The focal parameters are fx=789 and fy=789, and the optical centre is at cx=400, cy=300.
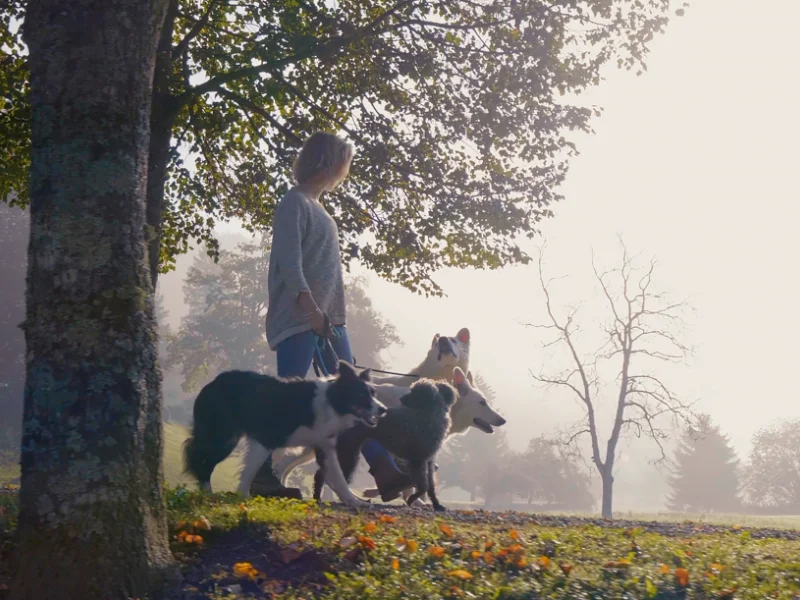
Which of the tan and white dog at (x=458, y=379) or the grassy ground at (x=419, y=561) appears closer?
the grassy ground at (x=419, y=561)

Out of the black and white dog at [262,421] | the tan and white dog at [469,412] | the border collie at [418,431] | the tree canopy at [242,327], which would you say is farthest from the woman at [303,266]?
the tree canopy at [242,327]

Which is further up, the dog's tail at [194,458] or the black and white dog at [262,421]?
the black and white dog at [262,421]

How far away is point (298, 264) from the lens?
22.4 ft

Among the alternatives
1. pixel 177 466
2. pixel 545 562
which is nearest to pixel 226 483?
pixel 177 466

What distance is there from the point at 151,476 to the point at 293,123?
9.01m

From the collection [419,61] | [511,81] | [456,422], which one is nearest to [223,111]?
[419,61]

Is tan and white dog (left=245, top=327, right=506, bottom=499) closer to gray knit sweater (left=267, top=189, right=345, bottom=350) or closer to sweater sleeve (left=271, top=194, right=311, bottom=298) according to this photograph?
gray knit sweater (left=267, top=189, right=345, bottom=350)

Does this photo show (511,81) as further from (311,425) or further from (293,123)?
(311,425)

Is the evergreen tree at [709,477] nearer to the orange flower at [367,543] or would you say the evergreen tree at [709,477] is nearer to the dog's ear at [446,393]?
the dog's ear at [446,393]

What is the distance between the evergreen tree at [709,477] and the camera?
2867 inches

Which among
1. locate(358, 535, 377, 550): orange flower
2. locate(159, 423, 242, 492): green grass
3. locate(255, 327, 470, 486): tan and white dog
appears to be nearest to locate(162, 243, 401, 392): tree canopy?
locate(159, 423, 242, 492): green grass

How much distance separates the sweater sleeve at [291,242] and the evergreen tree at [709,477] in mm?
72091

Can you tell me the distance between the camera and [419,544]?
4.97 m

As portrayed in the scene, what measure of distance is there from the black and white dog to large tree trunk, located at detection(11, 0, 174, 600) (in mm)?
2735
